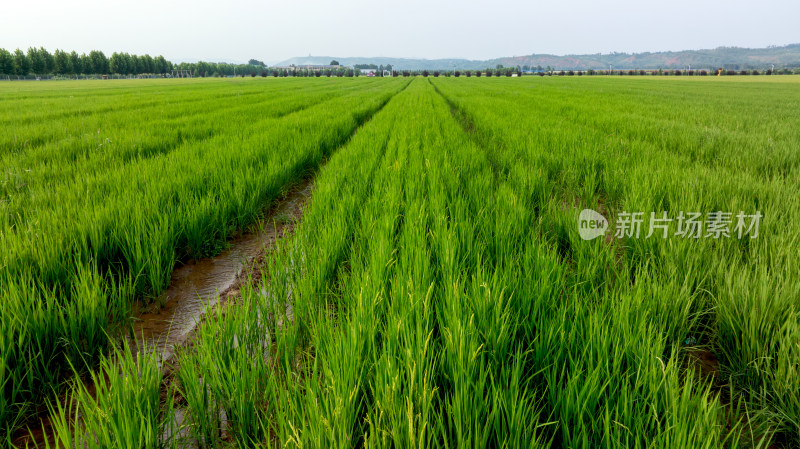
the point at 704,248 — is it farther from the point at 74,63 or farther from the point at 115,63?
the point at 115,63

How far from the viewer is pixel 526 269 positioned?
1624 mm

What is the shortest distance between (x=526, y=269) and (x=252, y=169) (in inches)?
116

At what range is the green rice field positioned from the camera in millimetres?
966

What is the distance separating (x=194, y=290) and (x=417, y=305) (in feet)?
4.90

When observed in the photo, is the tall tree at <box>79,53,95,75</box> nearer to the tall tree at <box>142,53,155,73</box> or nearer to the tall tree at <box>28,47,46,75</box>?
the tall tree at <box>28,47,46,75</box>

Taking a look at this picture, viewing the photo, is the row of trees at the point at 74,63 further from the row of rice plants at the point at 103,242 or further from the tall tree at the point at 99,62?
the row of rice plants at the point at 103,242

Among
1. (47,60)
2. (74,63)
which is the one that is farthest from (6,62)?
(74,63)

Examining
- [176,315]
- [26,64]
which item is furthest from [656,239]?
[26,64]

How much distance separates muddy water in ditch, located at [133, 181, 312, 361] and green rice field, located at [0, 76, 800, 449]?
0.30 ft

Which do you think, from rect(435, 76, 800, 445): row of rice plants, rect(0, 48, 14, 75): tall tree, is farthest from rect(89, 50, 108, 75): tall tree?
rect(435, 76, 800, 445): row of rice plants

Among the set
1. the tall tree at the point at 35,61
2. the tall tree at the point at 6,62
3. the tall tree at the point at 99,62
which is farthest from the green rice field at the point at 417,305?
the tall tree at the point at 99,62

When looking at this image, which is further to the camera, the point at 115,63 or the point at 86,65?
the point at 115,63

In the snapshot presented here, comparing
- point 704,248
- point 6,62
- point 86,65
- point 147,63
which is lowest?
point 704,248

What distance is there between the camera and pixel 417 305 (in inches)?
50.1
